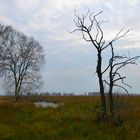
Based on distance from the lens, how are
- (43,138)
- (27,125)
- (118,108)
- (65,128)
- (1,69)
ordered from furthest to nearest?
(1,69) → (118,108) → (27,125) → (65,128) → (43,138)

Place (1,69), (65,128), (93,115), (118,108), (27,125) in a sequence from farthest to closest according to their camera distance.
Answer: (1,69) → (118,108) → (93,115) → (27,125) → (65,128)

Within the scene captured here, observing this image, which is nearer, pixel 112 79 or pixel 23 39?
pixel 112 79

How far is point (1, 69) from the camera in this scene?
53844mm

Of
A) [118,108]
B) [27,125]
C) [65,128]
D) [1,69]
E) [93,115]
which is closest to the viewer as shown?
[65,128]

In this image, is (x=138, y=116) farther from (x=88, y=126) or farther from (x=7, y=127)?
(x=7, y=127)

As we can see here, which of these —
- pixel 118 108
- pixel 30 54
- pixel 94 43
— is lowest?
pixel 118 108

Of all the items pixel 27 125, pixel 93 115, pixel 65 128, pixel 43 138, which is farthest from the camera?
pixel 93 115

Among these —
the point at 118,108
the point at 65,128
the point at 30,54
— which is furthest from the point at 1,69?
the point at 65,128

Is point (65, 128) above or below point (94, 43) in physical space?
below

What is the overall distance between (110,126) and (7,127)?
574 cm

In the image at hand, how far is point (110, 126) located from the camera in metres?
22.9

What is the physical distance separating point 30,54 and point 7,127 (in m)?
32.0

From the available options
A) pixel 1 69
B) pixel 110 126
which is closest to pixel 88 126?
pixel 110 126

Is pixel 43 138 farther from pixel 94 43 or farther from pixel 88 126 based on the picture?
pixel 94 43
